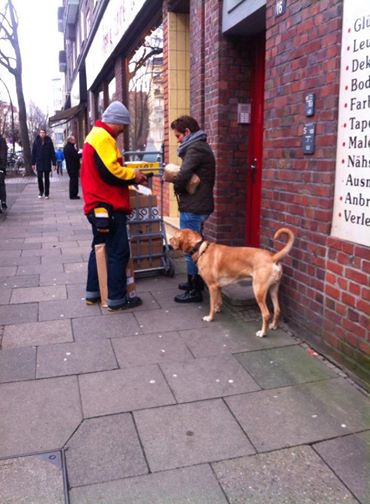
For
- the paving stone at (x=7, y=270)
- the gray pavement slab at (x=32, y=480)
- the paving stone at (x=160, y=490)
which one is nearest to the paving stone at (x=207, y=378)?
the paving stone at (x=160, y=490)

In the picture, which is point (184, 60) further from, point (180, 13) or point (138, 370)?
point (138, 370)

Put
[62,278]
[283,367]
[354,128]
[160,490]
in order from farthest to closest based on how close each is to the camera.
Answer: [62,278]
[283,367]
[354,128]
[160,490]

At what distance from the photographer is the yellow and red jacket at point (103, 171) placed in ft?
14.9

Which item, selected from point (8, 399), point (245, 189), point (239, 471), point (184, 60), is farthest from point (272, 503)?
point (184, 60)

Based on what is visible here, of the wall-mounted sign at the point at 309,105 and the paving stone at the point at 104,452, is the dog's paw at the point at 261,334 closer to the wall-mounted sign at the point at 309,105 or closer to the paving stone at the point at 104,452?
the paving stone at the point at 104,452

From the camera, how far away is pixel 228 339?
13.8 feet

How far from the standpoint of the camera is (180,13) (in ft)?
25.2

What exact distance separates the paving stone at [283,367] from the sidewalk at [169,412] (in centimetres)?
1

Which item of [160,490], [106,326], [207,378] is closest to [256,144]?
[106,326]

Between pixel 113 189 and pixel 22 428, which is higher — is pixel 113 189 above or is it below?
above

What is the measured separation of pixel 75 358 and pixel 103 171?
1.73 m

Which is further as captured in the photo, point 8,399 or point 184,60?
point 184,60

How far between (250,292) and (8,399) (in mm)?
2688

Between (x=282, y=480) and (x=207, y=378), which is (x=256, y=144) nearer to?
(x=207, y=378)
